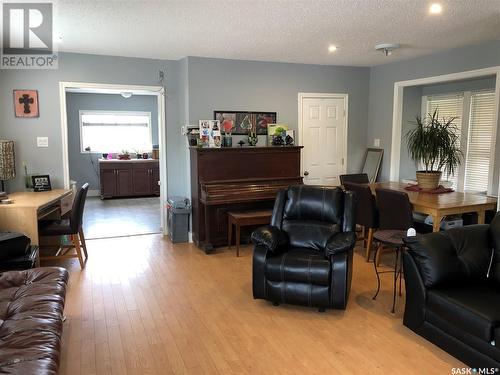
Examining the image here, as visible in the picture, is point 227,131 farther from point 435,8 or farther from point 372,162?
point 435,8

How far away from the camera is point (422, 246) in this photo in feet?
9.02

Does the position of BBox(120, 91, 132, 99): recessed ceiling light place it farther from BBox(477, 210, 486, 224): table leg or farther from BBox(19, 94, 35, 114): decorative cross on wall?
BBox(477, 210, 486, 224): table leg

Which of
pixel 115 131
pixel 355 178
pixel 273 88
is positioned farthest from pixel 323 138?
pixel 115 131

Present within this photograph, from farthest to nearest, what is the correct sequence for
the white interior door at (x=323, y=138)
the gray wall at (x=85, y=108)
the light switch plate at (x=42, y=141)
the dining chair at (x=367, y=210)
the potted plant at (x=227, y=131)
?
the gray wall at (x=85, y=108)
the white interior door at (x=323, y=138)
the potted plant at (x=227, y=131)
the light switch plate at (x=42, y=141)
the dining chair at (x=367, y=210)

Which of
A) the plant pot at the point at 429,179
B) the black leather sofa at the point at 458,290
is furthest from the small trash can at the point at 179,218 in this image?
the black leather sofa at the point at 458,290

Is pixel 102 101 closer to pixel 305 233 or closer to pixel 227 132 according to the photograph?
pixel 227 132

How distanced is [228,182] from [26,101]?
2.57 metres

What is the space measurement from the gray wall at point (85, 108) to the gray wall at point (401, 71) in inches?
208

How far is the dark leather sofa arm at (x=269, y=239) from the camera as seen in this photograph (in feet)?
10.9

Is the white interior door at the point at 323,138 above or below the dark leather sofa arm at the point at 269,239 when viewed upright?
above

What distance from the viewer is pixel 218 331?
117 inches

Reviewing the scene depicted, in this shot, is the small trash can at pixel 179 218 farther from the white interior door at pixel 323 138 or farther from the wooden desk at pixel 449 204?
the wooden desk at pixel 449 204

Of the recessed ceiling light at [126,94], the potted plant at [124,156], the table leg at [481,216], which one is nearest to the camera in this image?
the table leg at [481,216]

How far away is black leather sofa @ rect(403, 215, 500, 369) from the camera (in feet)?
7.79
